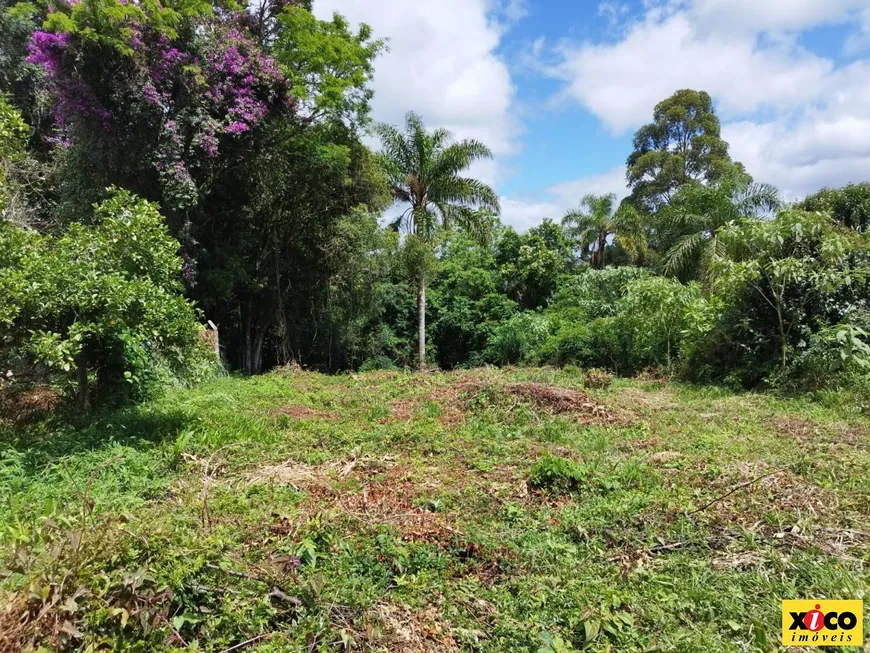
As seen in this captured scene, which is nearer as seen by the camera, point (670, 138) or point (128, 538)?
point (128, 538)

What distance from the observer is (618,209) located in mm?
19531

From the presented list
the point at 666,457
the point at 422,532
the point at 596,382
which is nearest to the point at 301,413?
the point at 422,532

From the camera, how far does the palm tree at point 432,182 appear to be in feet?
47.5

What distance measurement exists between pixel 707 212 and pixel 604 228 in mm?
4581

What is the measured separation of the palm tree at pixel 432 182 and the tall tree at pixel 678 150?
38.8 ft

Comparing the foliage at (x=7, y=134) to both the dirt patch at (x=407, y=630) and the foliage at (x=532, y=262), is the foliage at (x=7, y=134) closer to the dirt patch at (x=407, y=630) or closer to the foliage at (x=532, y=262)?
the dirt patch at (x=407, y=630)

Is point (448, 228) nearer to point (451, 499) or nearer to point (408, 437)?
point (408, 437)

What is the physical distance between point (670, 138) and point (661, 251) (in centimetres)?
928

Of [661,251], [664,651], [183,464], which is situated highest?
[661,251]

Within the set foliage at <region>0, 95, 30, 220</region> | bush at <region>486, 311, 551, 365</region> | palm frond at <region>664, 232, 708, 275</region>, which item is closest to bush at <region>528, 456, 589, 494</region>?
foliage at <region>0, 95, 30, 220</region>

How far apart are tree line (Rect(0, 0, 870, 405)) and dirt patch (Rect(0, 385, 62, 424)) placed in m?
0.27

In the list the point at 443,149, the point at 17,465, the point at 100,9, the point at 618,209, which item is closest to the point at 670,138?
the point at 618,209

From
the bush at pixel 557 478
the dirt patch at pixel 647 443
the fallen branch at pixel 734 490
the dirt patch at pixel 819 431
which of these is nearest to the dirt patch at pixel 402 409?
the bush at pixel 557 478

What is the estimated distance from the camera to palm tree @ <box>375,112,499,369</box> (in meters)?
14.5
